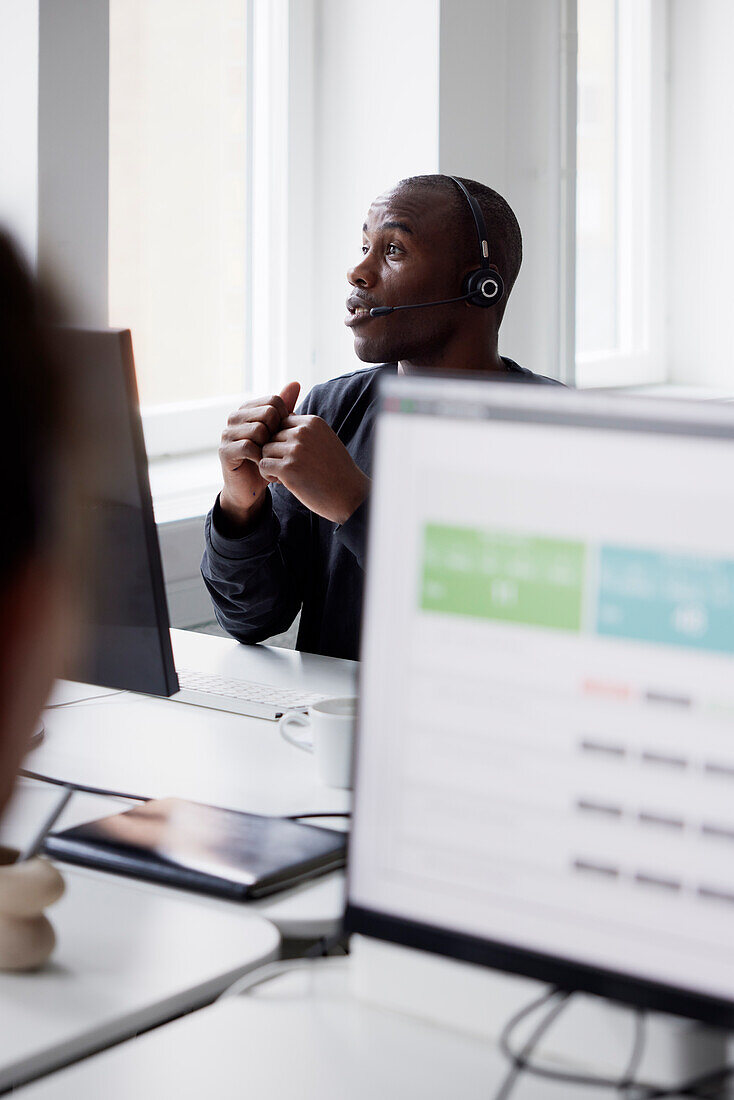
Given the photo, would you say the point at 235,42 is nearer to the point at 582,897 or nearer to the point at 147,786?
A: the point at 147,786

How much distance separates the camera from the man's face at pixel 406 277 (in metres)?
1.83

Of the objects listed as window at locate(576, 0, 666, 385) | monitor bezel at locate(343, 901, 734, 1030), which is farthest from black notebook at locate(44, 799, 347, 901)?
window at locate(576, 0, 666, 385)

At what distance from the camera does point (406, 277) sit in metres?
1.84

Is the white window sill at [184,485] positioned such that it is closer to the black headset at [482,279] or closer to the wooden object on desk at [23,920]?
the black headset at [482,279]

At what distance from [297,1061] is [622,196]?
147 inches

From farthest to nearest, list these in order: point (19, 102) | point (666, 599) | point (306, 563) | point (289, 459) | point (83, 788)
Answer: point (19, 102) → point (306, 563) → point (289, 459) → point (83, 788) → point (666, 599)

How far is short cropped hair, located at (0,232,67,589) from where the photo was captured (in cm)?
36

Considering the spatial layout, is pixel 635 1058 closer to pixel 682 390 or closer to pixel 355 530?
pixel 355 530

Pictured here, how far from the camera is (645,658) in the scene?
565 millimetres

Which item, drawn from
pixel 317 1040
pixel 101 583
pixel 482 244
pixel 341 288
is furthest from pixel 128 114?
pixel 317 1040

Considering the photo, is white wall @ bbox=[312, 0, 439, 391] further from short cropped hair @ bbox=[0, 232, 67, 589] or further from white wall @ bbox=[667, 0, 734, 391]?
short cropped hair @ bbox=[0, 232, 67, 589]

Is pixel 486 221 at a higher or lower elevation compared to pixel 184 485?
higher

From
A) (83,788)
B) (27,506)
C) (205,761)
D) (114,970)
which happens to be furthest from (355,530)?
(27,506)

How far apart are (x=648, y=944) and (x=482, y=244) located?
4.77ft
